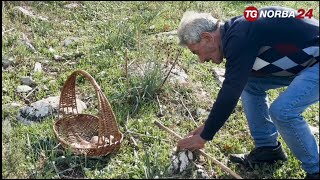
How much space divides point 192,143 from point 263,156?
622 mm

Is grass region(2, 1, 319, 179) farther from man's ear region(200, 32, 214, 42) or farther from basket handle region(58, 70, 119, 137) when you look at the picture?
man's ear region(200, 32, 214, 42)

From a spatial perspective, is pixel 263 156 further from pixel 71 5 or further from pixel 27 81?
pixel 71 5

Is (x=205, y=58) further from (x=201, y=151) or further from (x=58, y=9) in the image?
(x=58, y=9)

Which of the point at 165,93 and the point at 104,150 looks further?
the point at 165,93

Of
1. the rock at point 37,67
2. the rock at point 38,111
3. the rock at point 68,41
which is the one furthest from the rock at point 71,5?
the rock at point 38,111

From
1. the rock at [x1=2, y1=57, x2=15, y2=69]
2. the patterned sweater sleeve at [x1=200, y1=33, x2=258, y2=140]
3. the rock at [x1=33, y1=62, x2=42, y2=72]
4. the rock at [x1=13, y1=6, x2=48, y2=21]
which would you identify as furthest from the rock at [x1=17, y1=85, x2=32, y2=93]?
the patterned sweater sleeve at [x1=200, y1=33, x2=258, y2=140]

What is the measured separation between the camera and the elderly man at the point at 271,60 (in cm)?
322

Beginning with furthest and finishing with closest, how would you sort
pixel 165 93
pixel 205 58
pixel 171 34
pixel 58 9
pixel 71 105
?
pixel 58 9 → pixel 171 34 → pixel 165 93 → pixel 71 105 → pixel 205 58

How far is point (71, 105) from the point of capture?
14.5ft

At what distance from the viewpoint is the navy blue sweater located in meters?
A: 3.20

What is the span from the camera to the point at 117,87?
4.96m

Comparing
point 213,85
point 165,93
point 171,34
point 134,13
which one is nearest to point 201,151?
point 165,93

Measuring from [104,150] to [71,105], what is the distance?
0.76 meters

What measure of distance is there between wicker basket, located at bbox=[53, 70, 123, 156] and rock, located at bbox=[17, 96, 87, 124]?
119mm
